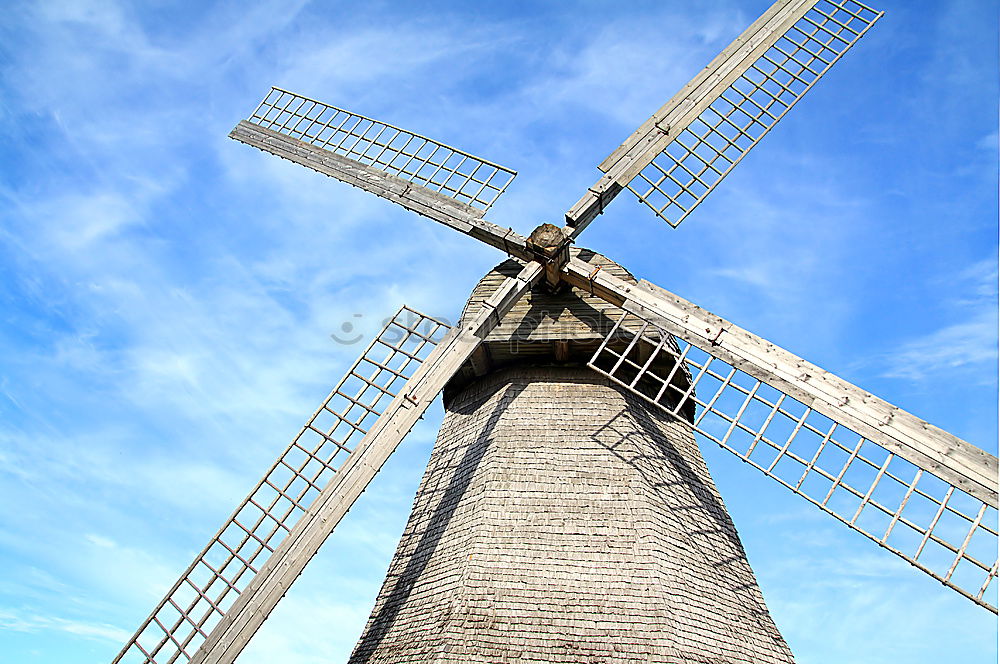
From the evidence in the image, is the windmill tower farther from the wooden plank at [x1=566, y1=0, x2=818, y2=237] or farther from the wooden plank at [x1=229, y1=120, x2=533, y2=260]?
the wooden plank at [x1=566, y1=0, x2=818, y2=237]

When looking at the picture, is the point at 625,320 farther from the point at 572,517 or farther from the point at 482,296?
the point at 572,517

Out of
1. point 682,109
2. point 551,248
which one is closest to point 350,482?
point 551,248

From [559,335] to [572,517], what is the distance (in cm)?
209

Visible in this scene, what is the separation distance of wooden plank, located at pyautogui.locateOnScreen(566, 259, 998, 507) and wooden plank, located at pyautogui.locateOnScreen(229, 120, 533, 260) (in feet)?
2.94

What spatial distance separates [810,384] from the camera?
677cm

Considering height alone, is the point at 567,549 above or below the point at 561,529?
below

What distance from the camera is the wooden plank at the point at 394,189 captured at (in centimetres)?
855

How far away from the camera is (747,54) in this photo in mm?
9312

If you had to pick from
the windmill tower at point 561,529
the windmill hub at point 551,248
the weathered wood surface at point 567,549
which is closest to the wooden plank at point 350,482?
the windmill hub at point 551,248

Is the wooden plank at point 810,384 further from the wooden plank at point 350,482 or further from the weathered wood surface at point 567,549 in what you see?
the wooden plank at point 350,482

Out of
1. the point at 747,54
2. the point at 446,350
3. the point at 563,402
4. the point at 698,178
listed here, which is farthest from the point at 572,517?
the point at 747,54

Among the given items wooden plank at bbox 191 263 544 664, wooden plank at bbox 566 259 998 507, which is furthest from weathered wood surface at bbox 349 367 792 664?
wooden plank at bbox 566 259 998 507

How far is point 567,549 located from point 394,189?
4.86 metres

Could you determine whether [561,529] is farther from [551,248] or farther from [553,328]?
[551,248]
